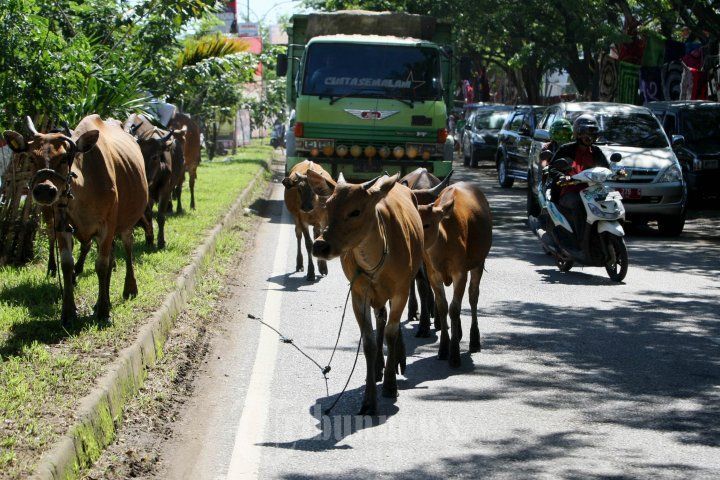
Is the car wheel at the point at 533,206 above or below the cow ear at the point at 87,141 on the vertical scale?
below

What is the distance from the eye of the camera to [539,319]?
1042 centimetres

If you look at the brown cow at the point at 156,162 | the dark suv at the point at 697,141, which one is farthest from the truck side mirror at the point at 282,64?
the brown cow at the point at 156,162

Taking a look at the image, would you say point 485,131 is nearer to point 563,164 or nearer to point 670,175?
point 670,175

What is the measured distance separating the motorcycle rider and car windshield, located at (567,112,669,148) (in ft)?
14.3

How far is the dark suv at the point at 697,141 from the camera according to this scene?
68.3 feet

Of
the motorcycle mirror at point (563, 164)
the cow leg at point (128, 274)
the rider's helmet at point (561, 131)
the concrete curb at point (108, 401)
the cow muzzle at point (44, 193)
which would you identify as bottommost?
the concrete curb at point (108, 401)

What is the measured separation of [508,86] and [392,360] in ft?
195

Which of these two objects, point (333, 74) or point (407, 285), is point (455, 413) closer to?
point (407, 285)

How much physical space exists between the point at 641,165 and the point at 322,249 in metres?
12.2

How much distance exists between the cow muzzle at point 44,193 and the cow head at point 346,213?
199 cm

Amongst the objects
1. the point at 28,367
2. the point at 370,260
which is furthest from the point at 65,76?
the point at 370,260

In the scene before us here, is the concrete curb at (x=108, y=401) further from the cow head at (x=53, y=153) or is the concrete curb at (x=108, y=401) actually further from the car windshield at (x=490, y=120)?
the car windshield at (x=490, y=120)

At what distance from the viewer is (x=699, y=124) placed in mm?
21438

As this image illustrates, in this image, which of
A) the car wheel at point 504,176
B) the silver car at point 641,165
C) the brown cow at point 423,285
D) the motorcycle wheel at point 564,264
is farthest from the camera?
the car wheel at point 504,176
